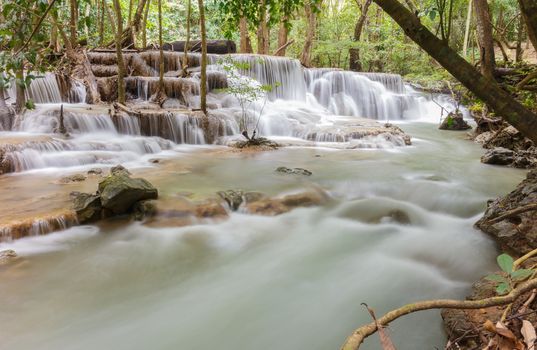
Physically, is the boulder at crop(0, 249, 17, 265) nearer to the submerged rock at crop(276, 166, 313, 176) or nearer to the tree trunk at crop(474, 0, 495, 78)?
the submerged rock at crop(276, 166, 313, 176)

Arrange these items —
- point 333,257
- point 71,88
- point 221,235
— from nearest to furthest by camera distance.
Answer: point 333,257 → point 221,235 → point 71,88

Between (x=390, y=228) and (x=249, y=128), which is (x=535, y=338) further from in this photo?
(x=249, y=128)

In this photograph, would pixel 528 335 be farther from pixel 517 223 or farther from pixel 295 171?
pixel 295 171

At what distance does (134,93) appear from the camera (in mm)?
12383

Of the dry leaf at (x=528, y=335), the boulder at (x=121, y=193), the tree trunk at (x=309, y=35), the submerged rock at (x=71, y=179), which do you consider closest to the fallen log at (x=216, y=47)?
the tree trunk at (x=309, y=35)

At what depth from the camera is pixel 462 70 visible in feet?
6.09

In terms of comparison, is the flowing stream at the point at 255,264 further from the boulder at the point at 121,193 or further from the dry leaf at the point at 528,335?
the dry leaf at the point at 528,335

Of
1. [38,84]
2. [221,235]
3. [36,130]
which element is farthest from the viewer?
[38,84]

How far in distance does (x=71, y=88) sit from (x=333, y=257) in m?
10.6

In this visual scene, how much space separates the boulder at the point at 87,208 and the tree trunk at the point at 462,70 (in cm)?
420

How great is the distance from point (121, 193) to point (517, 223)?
14.8ft

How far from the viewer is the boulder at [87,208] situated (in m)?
4.66

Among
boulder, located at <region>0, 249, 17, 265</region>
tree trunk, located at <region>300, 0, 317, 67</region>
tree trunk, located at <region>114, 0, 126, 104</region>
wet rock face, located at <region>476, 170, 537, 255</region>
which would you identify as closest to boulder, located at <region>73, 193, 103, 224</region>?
boulder, located at <region>0, 249, 17, 265</region>

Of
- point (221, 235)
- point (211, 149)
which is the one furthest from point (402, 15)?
point (211, 149)
